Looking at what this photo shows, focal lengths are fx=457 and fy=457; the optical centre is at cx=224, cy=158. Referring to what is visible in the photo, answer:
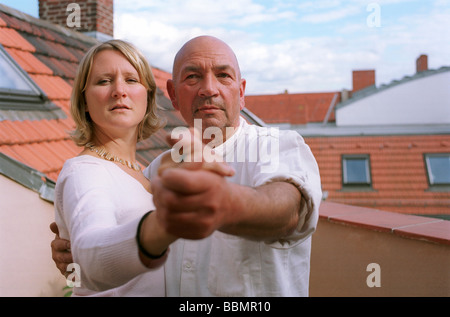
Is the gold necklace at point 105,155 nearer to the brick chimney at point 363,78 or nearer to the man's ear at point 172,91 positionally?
the man's ear at point 172,91

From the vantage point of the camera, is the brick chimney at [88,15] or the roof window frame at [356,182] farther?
the roof window frame at [356,182]

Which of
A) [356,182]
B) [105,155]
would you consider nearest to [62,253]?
[105,155]

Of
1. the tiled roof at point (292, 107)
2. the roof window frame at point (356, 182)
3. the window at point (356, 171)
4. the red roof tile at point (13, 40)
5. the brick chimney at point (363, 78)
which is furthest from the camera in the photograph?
the brick chimney at point (363, 78)

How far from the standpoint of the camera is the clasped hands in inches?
24.6

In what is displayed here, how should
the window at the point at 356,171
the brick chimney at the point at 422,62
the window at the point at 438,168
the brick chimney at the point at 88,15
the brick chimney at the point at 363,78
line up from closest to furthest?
the brick chimney at the point at 88,15, the window at the point at 438,168, the window at the point at 356,171, the brick chimney at the point at 422,62, the brick chimney at the point at 363,78

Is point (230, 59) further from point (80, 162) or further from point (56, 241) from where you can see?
point (56, 241)

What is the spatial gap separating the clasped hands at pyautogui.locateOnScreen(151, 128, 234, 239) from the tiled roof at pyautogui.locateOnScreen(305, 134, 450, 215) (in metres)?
8.93

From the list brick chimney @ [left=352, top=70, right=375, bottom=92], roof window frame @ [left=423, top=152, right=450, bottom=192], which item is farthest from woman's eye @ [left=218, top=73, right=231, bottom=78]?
brick chimney @ [left=352, top=70, right=375, bottom=92]

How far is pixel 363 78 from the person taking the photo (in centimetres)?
1734

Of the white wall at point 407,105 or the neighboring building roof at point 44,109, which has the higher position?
the white wall at point 407,105

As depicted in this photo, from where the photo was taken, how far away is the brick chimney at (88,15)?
546cm

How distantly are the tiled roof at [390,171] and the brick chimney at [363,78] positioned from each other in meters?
7.07

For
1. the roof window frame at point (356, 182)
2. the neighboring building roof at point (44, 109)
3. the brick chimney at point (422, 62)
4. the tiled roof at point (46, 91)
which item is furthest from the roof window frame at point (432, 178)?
the brick chimney at point (422, 62)

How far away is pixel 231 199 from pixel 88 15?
5358 millimetres
